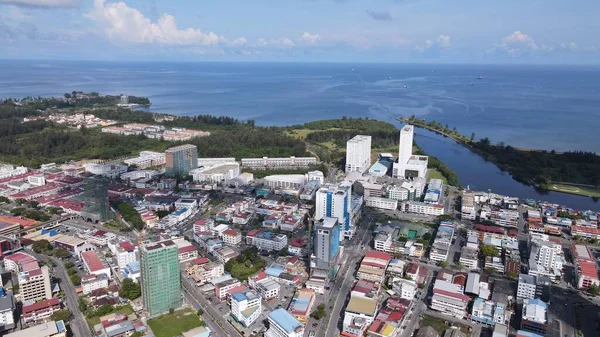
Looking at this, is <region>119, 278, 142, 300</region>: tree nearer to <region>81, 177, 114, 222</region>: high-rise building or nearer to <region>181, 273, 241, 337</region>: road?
<region>181, 273, 241, 337</region>: road

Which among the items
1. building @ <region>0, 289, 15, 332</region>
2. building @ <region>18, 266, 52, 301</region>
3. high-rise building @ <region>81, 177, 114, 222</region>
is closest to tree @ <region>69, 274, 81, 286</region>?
building @ <region>18, 266, 52, 301</region>

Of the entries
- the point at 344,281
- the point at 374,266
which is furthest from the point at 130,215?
the point at 374,266

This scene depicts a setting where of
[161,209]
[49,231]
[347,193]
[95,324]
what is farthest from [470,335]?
[49,231]

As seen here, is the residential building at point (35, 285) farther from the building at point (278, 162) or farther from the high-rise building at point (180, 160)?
the building at point (278, 162)

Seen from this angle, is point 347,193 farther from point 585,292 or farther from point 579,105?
point 579,105

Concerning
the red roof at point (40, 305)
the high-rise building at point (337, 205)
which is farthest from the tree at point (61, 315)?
the high-rise building at point (337, 205)

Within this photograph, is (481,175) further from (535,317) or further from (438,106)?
(438,106)
